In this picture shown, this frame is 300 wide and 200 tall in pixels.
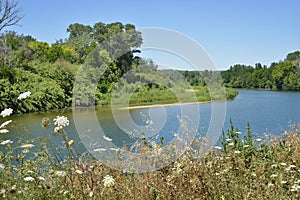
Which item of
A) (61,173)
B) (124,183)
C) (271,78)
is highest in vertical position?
(271,78)

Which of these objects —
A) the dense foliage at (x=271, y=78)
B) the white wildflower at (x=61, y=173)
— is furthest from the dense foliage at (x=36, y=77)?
the dense foliage at (x=271, y=78)

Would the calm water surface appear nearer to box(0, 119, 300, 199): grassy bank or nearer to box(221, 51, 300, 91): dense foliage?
box(0, 119, 300, 199): grassy bank

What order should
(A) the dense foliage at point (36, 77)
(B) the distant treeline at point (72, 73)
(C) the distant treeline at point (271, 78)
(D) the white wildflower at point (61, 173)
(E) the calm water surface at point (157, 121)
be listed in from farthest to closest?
(C) the distant treeline at point (271, 78), (A) the dense foliage at point (36, 77), (B) the distant treeline at point (72, 73), (E) the calm water surface at point (157, 121), (D) the white wildflower at point (61, 173)

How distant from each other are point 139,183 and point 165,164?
0.46 metres

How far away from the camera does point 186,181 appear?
214 centimetres

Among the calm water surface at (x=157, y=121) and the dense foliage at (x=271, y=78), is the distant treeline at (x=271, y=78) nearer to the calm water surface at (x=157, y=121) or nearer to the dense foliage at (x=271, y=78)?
the dense foliage at (x=271, y=78)

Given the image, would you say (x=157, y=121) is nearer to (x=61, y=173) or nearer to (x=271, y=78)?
(x=61, y=173)

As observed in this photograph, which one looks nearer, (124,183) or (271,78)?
(124,183)

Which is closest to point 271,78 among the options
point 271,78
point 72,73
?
point 271,78

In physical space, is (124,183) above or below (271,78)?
below

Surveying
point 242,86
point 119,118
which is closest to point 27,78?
point 119,118

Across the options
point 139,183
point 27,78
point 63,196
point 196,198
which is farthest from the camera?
point 27,78

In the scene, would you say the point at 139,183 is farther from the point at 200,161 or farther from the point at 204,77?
the point at 204,77

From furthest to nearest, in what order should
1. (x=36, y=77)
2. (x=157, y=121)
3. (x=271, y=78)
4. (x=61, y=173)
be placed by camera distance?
(x=271, y=78)
(x=36, y=77)
(x=157, y=121)
(x=61, y=173)
